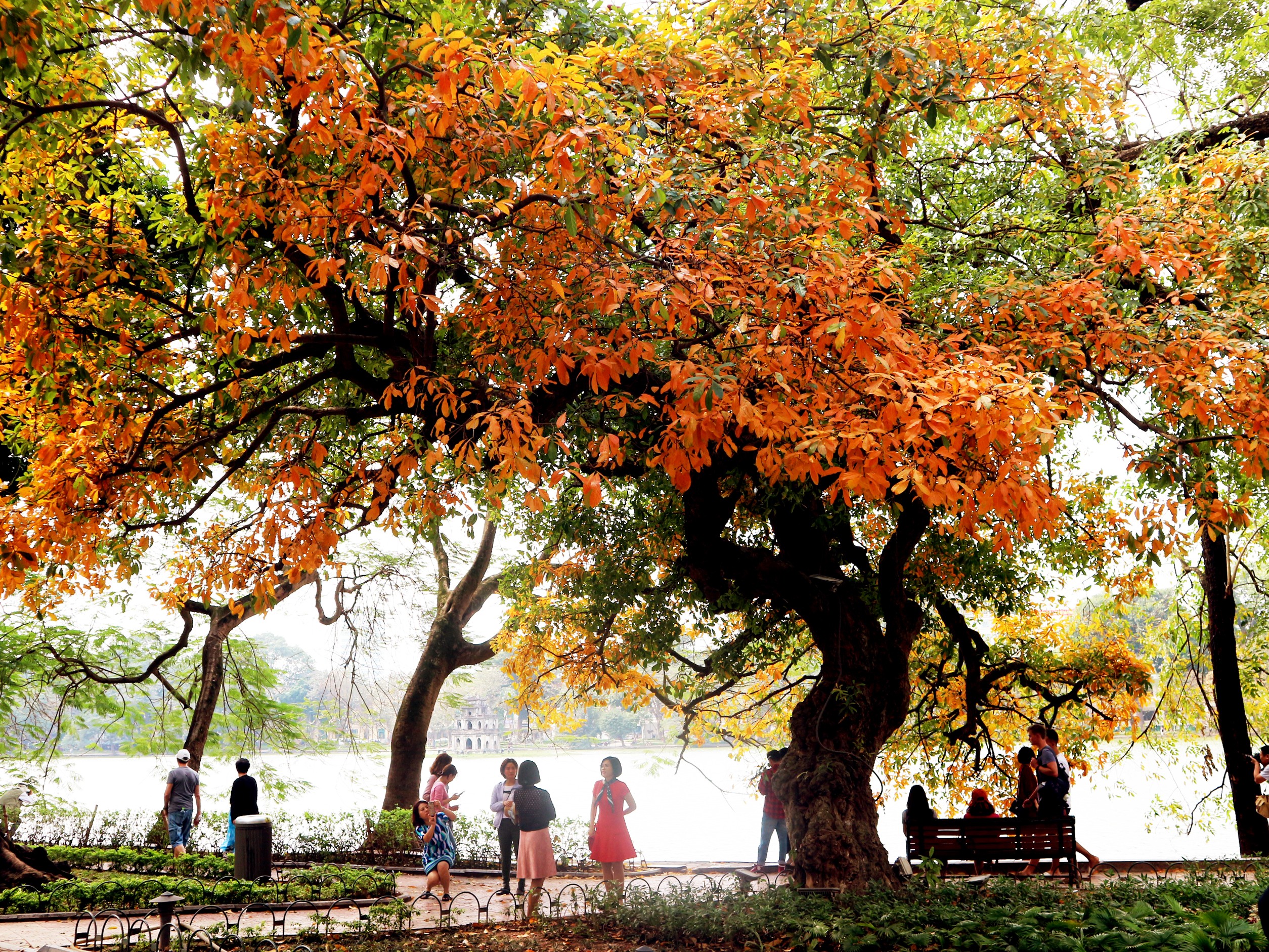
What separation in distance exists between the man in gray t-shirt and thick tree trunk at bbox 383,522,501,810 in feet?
13.9

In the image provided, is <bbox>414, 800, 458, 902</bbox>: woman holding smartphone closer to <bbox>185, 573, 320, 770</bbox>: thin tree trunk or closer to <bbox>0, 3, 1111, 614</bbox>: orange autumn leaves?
<bbox>0, 3, 1111, 614</bbox>: orange autumn leaves

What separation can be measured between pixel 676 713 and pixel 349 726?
22.1 feet

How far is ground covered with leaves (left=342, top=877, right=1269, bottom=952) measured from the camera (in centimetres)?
589

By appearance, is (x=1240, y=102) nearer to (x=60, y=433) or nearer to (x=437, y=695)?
(x=60, y=433)

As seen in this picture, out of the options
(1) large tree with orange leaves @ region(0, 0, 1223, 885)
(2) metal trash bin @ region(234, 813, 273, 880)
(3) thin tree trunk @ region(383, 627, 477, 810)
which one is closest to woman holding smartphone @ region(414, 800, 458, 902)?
(2) metal trash bin @ region(234, 813, 273, 880)

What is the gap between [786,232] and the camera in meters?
6.23

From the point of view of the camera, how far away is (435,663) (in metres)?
18.0

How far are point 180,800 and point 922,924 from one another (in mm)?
10099

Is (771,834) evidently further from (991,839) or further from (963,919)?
(963,919)

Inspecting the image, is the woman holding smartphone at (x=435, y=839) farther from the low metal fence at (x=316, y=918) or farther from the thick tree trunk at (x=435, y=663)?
the thick tree trunk at (x=435, y=663)

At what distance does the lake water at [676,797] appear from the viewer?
1877 centimetres

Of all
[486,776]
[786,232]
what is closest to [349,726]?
[786,232]

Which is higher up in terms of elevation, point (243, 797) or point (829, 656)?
point (829, 656)

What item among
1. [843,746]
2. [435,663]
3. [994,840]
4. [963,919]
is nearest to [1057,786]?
[994,840]
